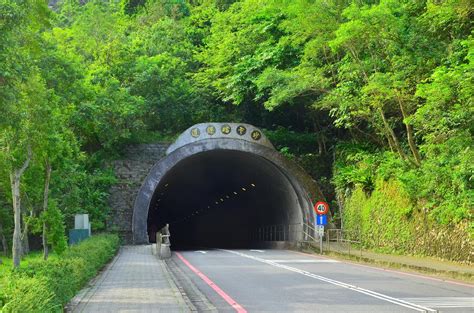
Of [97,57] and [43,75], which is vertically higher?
[97,57]

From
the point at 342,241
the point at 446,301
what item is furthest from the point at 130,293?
the point at 342,241

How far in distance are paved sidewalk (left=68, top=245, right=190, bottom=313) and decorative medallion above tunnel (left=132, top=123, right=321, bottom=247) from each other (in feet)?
58.9

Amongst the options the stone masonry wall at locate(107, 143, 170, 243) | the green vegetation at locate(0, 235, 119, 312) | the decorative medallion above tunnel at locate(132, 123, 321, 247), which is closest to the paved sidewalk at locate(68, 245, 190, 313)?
the green vegetation at locate(0, 235, 119, 312)

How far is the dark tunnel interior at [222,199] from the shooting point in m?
40.3

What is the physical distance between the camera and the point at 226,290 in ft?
48.5

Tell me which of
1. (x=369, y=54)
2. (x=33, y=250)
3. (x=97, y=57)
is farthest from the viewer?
(x=97, y=57)

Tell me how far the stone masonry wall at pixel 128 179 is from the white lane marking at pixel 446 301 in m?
26.1

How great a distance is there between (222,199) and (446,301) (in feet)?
149

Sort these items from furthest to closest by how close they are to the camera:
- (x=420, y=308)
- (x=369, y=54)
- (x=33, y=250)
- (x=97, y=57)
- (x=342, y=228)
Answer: (x=97, y=57), (x=33, y=250), (x=342, y=228), (x=369, y=54), (x=420, y=308)

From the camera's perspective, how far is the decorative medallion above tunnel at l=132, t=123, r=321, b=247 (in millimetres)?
37281

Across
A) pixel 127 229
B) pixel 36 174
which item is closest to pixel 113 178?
pixel 127 229

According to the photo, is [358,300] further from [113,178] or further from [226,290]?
[113,178]

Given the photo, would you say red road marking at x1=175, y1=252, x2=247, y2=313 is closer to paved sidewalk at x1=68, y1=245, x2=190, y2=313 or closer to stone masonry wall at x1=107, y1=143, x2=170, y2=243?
paved sidewalk at x1=68, y1=245, x2=190, y2=313

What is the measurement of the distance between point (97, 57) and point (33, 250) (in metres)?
13.0
